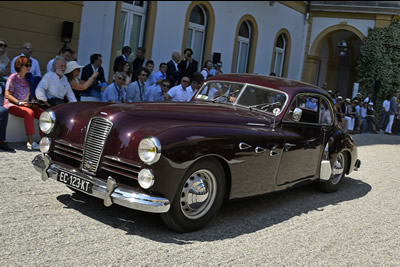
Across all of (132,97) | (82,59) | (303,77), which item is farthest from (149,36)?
(303,77)

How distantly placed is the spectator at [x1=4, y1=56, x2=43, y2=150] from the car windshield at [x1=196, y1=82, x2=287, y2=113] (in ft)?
9.72

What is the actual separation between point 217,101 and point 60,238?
283cm

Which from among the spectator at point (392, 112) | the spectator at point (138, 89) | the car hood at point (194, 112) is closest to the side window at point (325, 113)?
the car hood at point (194, 112)

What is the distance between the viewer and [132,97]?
9.42m

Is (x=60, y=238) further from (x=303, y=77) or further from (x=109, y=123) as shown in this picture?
(x=303, y=77)

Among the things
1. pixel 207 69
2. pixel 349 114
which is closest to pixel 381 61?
pixel 349 114

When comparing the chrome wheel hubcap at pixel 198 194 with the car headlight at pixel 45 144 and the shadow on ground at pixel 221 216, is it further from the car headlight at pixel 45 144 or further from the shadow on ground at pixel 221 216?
the car headlight at pixel 45 144

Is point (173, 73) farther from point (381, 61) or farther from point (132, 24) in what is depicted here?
point (381, 61)

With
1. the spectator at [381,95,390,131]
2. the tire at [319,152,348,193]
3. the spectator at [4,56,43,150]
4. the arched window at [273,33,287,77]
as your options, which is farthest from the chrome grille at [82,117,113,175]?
the spectator at [381,95,390,131]

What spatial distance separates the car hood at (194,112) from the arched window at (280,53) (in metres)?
17.3

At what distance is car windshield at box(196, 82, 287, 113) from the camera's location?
19.3ft

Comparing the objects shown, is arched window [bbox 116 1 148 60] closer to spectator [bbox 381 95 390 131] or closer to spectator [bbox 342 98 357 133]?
spectator [bbox 342 98 357 133]

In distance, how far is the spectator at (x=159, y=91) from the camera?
9.66 metres

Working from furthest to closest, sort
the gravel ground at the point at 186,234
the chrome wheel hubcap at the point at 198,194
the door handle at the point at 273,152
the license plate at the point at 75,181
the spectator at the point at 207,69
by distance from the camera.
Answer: the spectator at the point at 207,69, the door handle at the point at 273,152, the chrome wheel hubcap at the point at 198,194, the license plate at the point at 75,181, the gravel ground at the point at 186,234
